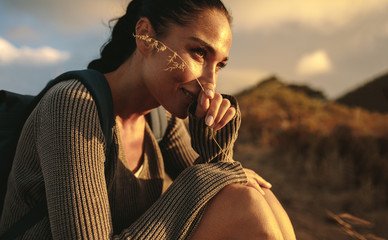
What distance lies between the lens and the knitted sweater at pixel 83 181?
1.41 m

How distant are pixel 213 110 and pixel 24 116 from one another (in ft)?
3.37

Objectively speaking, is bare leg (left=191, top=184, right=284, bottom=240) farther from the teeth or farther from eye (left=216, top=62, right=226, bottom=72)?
eye (left=216, top=62, right=226, bottom=72)

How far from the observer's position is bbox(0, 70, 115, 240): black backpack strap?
1.62 meters

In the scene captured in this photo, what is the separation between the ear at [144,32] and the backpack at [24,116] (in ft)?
1.09

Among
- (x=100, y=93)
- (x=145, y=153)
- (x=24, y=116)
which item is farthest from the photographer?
(x=145, y=153)

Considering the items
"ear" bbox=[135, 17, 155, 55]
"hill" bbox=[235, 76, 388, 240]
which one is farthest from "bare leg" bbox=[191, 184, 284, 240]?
"hill" bbox=[235, 76, 388, 240]

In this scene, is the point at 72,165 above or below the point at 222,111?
below

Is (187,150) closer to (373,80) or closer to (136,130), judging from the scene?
(136,130)

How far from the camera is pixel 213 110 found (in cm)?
187

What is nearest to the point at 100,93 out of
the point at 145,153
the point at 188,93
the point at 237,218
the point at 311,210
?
the point at 188,93

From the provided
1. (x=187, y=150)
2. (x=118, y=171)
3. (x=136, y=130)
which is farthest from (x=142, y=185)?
(x=187, y=150)

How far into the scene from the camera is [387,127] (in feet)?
20.0

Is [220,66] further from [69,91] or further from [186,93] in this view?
[69,91]

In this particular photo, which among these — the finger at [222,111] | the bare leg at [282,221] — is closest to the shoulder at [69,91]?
the finger at [222,111]
